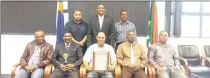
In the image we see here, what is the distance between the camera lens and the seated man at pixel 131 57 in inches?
174

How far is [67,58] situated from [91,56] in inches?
14.6

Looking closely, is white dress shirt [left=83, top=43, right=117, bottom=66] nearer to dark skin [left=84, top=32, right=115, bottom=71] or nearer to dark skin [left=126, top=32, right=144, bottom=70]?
dark skin [left=84, top=32, right=115, bottom=71]

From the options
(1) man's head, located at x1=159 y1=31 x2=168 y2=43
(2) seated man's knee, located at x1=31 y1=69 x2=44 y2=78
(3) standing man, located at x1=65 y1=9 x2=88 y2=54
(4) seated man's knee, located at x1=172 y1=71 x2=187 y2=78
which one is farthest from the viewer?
(3) standing man, located at x1=65 y1=9 x2=88 y2=54

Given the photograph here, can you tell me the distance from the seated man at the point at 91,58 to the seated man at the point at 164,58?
2.03 ft

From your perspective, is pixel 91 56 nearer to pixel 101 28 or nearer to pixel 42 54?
pixel 101 28

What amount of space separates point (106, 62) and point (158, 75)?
2.65 ft

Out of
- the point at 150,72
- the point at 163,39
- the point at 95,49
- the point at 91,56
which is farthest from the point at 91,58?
the point at 163,39

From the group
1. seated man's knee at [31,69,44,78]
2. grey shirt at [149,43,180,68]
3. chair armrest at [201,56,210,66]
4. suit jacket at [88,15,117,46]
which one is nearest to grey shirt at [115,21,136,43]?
suit jacket at [88,15,117,46]

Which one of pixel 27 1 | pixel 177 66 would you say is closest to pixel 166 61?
pixel 177 66

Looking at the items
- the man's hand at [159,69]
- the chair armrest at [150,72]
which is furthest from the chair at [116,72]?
the man's hand at [159,69]

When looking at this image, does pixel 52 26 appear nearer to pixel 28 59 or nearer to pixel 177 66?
pixel 28 59

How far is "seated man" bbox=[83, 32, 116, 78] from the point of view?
4371 mm

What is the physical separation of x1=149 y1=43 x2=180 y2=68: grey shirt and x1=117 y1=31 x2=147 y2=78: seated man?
178 millimetres

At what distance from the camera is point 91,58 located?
451 cm
